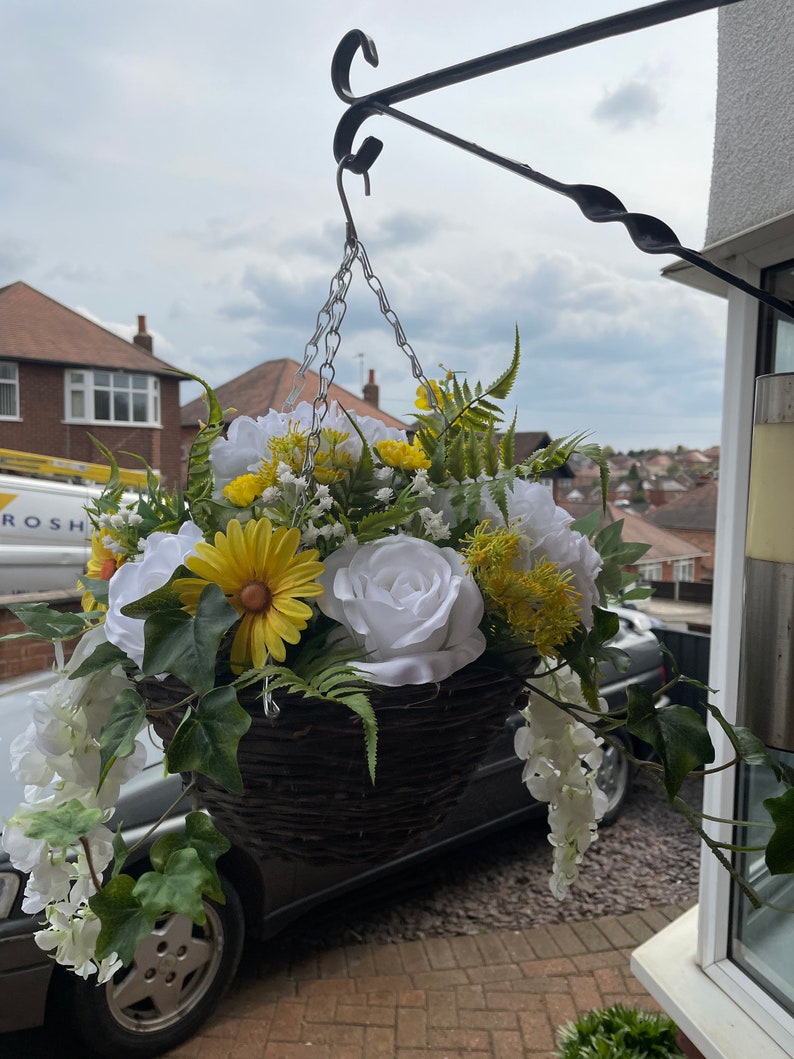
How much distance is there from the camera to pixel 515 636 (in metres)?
0.77

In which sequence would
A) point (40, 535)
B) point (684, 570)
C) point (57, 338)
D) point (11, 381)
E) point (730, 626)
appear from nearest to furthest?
point (730, 626)
point (40, 535)
point (11, 381)
point (57, 338)
point (684, 570)

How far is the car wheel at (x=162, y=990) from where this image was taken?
7.92 feet

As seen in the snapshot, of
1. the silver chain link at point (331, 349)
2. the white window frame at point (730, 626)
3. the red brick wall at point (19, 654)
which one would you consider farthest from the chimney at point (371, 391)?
the silver chain link at point (331, 349)

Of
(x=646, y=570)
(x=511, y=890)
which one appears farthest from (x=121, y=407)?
(x=646, y=570)

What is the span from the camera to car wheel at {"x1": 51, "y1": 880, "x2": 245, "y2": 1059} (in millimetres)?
2414

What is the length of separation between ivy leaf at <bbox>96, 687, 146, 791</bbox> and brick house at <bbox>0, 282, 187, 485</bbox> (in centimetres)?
1839

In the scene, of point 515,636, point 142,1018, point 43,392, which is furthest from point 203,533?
point 43,392

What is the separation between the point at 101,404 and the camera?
1920cm

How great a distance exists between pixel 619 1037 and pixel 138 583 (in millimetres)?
2458

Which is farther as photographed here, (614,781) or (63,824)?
(614,781)

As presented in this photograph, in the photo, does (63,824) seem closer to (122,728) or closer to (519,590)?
(122,728)

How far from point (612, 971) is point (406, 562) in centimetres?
314

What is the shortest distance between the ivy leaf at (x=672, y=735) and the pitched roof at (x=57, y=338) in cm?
1902

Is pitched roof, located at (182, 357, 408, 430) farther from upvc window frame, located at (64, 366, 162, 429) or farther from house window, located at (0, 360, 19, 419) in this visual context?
house window, located at (0, 360, 19, 419)
